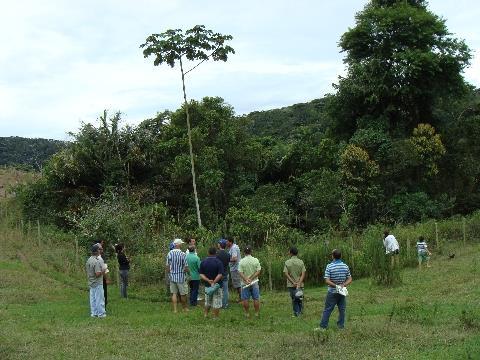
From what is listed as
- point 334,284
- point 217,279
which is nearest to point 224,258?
point 217,279

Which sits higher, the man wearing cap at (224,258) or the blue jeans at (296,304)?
the man wearing cap at (224,258)

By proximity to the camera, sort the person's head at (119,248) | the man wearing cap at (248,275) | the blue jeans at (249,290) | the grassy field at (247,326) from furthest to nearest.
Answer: the person's head at (119,248) → the blue jeans at (249,290) → the man wearing cap at (248,275) → the grassy field at (247,326)

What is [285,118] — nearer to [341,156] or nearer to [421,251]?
[341,156]

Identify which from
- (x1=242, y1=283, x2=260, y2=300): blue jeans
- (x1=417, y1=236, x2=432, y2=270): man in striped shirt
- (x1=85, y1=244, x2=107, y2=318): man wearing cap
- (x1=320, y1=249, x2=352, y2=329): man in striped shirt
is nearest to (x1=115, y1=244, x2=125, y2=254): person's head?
(x1=85, y1=244, x2=107, y2=318): man wearing cap

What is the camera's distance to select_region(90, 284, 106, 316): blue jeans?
517 inches

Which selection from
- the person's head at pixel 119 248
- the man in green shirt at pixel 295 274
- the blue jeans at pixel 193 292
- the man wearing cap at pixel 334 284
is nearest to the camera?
the man wearing cap at pixel 334 284

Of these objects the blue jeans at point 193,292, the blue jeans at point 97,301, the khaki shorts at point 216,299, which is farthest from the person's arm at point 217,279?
the blue jeans at point 97,301

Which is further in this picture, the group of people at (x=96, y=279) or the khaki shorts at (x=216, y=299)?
the group of people at (x=96, y=279)

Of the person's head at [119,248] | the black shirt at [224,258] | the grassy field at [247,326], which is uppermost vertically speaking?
the person's head at [119,248]

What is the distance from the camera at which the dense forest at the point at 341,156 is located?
31344 millimetres

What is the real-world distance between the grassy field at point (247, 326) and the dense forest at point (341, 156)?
1309cm

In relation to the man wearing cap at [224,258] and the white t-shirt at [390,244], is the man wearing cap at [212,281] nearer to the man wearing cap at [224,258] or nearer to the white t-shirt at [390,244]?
the man wearing cap at [224,258]

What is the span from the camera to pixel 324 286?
19.6 meters

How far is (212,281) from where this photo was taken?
12.5 meters
